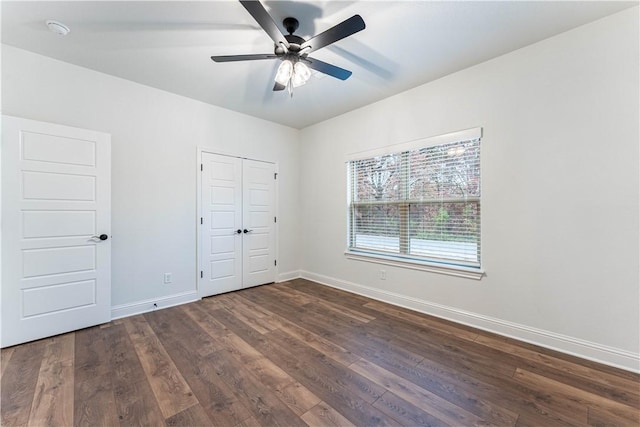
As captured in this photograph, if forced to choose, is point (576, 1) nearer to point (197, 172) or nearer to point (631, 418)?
point (631, 418)

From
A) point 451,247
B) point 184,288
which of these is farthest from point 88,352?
point 451,247

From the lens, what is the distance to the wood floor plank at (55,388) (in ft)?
5.20

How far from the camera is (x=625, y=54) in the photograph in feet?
6.77

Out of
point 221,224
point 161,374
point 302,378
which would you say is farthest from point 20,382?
point 221,224

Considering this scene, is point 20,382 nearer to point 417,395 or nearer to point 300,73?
point 417,395

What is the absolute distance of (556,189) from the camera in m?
2.35

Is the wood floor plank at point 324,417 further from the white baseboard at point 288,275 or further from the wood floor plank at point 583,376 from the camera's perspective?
the white baseboard at point 288,275

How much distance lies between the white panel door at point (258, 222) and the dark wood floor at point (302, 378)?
56.7 inches

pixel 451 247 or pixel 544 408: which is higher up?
pixel 451 247

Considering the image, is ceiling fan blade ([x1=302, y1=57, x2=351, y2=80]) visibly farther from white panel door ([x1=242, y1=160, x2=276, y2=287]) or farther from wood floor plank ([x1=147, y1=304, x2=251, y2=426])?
wood floor plank ([x1=147, y1=304, x2=251, y2=426])

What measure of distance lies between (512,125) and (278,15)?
2376 millimetres

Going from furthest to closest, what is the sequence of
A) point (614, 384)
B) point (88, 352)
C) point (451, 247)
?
1. point (451, 247)
2. point (88, 352)
3. point (614, 384)

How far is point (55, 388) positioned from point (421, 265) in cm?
346

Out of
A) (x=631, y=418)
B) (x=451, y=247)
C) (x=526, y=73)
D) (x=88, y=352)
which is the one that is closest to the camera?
(x=631, y=418)
